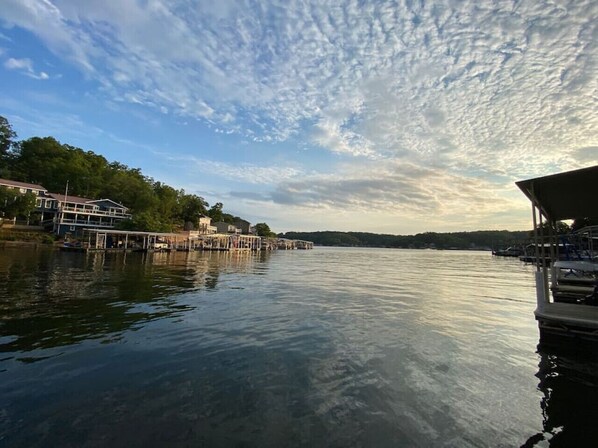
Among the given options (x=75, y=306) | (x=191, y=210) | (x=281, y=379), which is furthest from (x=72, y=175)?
(x=281, y=379)

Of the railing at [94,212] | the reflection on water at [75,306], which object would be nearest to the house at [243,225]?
the railing at [94,212]

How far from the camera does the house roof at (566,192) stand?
870 centimetres

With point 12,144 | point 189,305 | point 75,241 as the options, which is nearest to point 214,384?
point 189,305

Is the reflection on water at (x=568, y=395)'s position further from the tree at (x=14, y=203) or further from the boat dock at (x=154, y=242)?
the tree at (x=14, y=203)

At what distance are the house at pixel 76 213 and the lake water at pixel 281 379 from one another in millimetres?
59530

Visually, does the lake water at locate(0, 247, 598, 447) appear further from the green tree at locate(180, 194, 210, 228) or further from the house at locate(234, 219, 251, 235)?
the house at locate(234, 219, 251, 235)

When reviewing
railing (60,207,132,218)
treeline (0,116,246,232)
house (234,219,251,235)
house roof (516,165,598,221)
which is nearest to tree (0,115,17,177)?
treeline (0,116,246,232)

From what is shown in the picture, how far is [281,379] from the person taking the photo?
6.49 m

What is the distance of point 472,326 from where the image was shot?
11.6 meters

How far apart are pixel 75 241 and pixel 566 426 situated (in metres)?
62.3

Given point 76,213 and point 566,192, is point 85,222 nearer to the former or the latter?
point 76,213

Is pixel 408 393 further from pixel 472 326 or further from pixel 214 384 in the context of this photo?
pixel 472 326

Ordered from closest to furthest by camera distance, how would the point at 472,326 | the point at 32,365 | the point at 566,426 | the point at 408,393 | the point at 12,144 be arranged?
the point at 566,426
the point at 408,393
the point at 32,365
the point at 472,326
the point at 12,144

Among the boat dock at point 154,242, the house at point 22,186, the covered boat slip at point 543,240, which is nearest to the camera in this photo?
the covered boat slip at point 543,240
